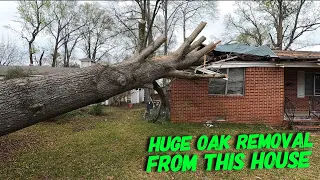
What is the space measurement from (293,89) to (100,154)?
32.1 ft

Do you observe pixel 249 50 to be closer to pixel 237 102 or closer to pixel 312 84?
pixel 237 102

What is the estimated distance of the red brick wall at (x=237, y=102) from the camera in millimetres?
10062

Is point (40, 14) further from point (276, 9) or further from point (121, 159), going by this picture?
point (121, 159)

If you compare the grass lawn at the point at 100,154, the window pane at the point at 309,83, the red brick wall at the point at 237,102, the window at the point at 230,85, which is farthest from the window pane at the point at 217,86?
the window pane at the point at 309,83

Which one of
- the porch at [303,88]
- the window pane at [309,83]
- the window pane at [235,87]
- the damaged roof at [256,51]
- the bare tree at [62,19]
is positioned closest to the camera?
the damaged roof at [256,51]

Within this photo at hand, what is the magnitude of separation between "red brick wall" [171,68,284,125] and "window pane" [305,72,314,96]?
9.11 feet

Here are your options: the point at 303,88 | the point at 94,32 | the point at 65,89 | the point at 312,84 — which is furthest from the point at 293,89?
the point at 94,32

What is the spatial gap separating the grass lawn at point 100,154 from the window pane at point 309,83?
14.0ft

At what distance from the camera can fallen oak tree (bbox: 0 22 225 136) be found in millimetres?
3836

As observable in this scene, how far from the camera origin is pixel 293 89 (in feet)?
39.3

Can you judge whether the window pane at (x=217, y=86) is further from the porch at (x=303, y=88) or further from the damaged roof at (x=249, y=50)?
the porch at (x=303, y=88)

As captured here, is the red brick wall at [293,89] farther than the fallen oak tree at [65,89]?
Yes

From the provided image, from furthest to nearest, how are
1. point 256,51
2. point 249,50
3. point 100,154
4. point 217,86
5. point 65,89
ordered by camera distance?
point 217,86
point 249,50
point 256,51
point 100,154
point 65,89

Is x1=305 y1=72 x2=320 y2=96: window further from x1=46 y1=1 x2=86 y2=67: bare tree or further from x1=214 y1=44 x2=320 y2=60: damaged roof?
x1=46 y1=1 x2=86 y2=67: bare tree
